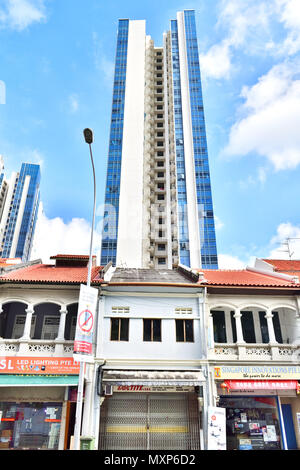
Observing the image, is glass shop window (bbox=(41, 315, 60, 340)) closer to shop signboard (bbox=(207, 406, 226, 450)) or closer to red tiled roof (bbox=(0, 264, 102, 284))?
red tiled roof (bbox=(0, 264, 102, 284))

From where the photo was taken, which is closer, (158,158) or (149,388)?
(149,388)

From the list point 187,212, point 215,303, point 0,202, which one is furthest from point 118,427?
point 0,202

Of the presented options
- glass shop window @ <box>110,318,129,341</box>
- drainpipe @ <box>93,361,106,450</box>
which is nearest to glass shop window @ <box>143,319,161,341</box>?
glass shop window @ <box>110,318,129,341</box>

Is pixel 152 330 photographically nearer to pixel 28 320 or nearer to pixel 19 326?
pixel 28 320

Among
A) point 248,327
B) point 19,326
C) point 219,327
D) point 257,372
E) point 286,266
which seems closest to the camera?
point 257,372

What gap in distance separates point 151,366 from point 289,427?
26.9ft

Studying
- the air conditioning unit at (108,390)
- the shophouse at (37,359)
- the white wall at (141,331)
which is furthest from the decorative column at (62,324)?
the air conditioning unit at (108,390)

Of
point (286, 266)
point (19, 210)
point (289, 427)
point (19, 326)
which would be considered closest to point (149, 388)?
point (289, 427)

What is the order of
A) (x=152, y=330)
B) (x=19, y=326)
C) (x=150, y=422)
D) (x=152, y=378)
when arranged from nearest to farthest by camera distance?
(x=152, y=378)
(x=150, y=422)
(x=152, y=330)
(x=19, y=326)

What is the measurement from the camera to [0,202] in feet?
337

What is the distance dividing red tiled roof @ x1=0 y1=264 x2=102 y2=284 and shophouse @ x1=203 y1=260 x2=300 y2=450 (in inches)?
288

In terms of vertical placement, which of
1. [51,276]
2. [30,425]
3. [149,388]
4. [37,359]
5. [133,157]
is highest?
[133,157]

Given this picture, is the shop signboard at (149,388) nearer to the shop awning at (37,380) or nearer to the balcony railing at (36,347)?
the shop awning at (37,380)

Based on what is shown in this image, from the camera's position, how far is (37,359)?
14.2m
